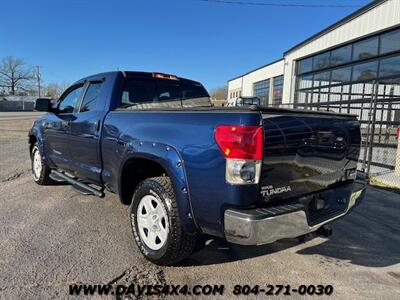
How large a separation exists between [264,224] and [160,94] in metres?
2.84

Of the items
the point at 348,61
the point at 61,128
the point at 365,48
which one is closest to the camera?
the point at 61,128

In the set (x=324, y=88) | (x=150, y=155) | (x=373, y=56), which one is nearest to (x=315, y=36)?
(x=324, y=88)

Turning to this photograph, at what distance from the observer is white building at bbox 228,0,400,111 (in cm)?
1212

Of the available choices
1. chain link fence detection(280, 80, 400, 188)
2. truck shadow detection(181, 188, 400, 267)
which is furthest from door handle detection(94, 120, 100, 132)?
chain link fence detection(280, 80, 400, 188)

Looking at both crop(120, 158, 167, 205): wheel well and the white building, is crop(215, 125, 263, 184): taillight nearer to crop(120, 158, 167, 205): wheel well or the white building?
crop(120, 158, 167, 205): wheel well

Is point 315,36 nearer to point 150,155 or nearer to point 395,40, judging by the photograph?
point 395,40

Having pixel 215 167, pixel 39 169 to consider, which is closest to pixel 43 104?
pixel 39 169

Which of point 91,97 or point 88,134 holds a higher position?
point 91,97

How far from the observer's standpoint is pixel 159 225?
11.3 feet

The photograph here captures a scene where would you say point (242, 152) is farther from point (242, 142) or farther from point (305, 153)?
point (305, 153)

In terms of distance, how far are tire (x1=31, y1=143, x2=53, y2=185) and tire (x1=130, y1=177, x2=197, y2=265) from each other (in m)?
3.16

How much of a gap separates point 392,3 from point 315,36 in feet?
18.6

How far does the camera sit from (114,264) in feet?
11.4

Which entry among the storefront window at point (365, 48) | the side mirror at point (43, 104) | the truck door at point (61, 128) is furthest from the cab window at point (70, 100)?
the storefront window at point (365, 48)
